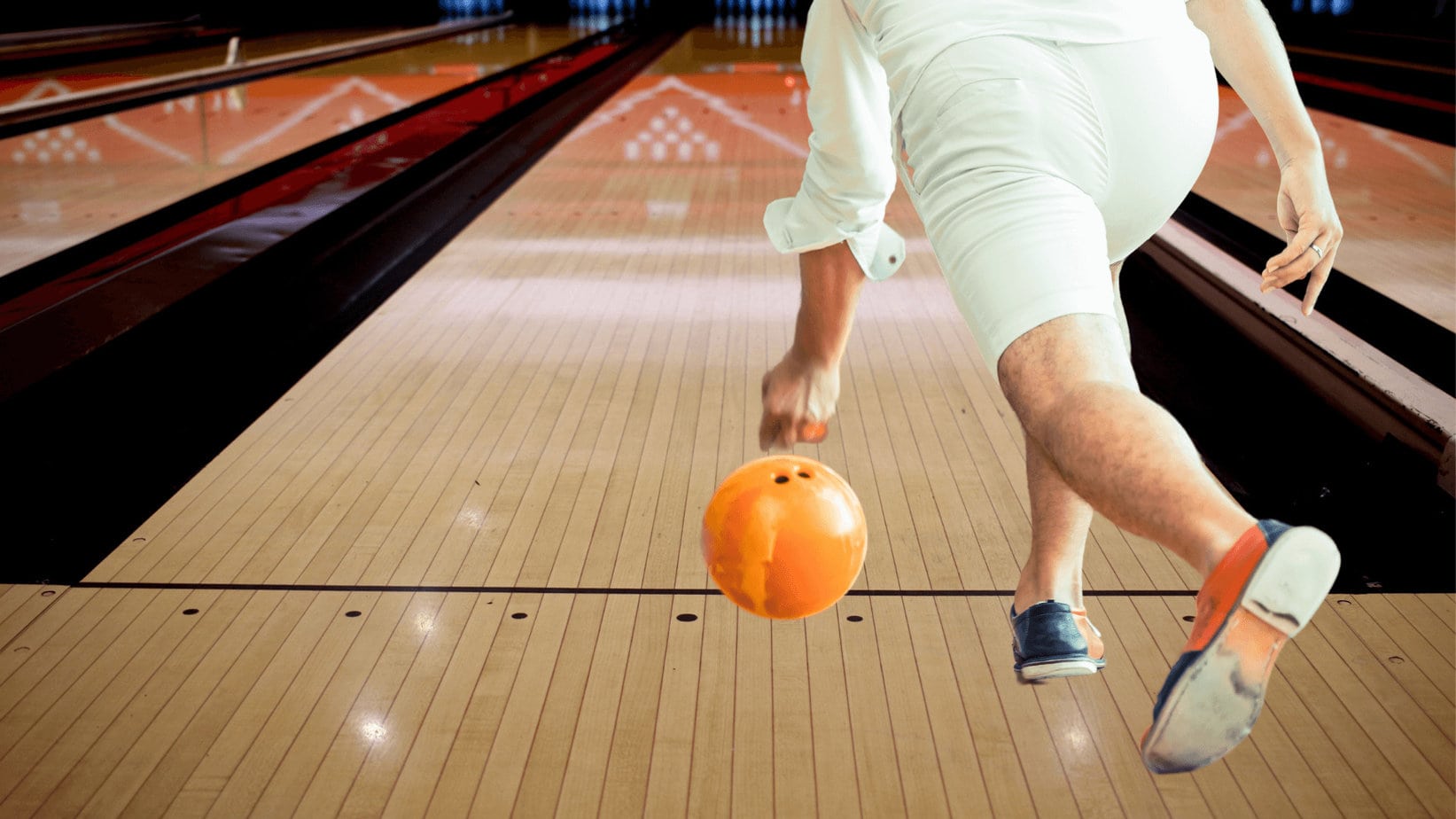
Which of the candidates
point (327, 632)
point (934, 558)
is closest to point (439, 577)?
point (327, 632)

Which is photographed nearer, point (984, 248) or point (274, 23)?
point (984, 248)

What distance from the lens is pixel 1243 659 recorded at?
1.88 ft

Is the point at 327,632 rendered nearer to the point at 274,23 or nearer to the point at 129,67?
the point at 129,67

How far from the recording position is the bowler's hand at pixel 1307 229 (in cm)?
86

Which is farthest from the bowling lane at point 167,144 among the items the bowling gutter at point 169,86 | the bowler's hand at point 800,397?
the bowler's hand at point 800,397

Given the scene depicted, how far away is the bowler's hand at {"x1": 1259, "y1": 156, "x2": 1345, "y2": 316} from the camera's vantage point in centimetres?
86

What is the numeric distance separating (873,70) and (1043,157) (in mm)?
360

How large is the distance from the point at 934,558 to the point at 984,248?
0.93 m

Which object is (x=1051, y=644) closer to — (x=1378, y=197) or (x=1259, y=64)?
(x=1259, y=64)

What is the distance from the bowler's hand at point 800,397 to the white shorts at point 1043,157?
0.47 metres

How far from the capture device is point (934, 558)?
1.54 meters

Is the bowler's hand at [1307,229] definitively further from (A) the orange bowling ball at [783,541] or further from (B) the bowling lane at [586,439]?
(B) the bowling lane at [586,439]

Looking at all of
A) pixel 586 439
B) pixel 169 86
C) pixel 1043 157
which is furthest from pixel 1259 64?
pixel 169 86

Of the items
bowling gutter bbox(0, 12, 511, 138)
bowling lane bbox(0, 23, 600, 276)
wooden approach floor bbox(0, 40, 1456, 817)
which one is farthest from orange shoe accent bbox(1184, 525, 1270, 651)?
bowling gutter bbox(0, 12, 511, 138)
